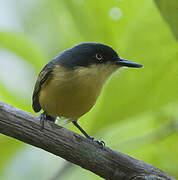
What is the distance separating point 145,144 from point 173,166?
0.97ft

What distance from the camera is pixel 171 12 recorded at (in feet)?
6.16

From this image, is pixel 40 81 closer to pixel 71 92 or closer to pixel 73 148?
pixel 71 92

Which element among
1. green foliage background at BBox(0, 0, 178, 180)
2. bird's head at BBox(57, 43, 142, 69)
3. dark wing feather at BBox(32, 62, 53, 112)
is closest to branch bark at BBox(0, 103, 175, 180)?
green foliage background at BBox(0, 0, 178, 180)

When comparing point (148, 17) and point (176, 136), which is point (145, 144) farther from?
point (148, 17)

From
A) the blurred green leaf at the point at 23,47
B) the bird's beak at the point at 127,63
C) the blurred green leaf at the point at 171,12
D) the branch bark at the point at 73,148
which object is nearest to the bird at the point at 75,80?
the bird's beak at the point at 127,63

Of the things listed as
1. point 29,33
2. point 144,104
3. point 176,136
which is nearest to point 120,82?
point 144,104

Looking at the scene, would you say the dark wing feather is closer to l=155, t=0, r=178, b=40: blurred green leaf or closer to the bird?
the bird

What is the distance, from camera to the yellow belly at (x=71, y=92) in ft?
10.8

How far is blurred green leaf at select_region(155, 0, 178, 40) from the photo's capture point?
1.85 m

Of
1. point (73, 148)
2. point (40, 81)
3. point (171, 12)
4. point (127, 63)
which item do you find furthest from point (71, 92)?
point (171, 12)

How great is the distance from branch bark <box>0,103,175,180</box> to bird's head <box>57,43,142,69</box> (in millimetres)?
1060

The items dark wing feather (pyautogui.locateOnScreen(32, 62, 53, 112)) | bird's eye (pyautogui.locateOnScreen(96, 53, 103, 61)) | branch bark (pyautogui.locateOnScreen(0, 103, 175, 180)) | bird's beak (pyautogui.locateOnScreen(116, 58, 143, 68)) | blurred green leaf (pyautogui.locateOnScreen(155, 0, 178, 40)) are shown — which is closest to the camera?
blurred green leaf (pyautogui.locateOnScreen(155, 0, 178, 40))

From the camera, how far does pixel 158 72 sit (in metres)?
2.81

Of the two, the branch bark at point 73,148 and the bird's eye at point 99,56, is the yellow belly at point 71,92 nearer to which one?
the bird's eye at point 99,56
